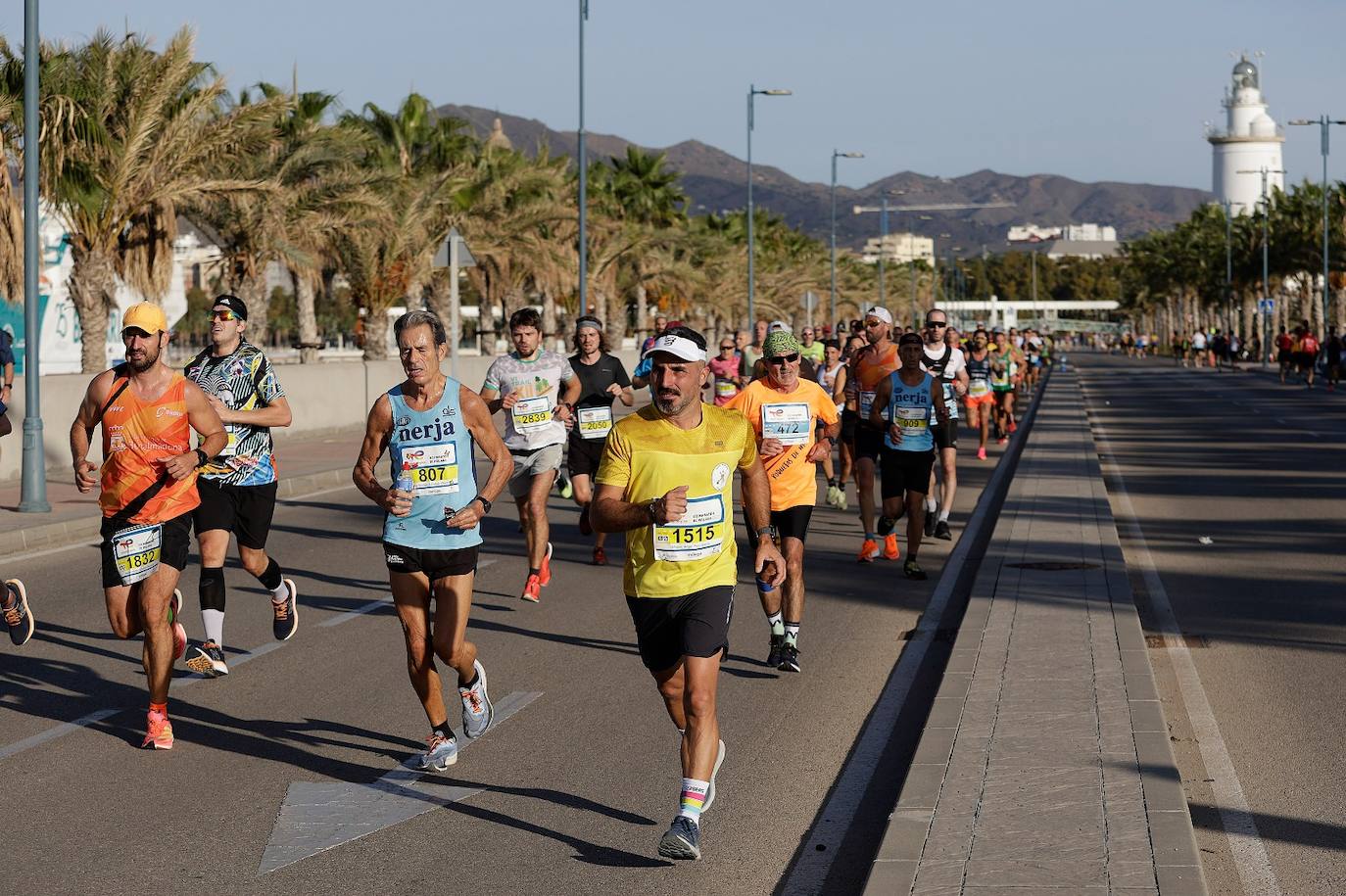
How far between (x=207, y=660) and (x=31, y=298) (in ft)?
31.2

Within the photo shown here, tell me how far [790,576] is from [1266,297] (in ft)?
264

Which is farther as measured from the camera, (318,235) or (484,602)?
(318,235)

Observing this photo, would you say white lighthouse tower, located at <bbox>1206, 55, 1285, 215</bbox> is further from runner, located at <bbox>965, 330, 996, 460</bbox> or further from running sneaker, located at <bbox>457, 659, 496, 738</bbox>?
running sneaker, located at <bbox>457, 659, 496, 738</bbox>

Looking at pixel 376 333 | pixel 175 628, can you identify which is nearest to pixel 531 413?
pixel 175 628

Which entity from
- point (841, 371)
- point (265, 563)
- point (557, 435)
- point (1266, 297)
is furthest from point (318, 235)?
point (1266, 297)

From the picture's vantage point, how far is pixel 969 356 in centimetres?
2544

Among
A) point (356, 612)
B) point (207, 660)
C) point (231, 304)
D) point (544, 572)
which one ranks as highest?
point (231, 304)

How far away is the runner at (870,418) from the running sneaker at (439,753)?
249 inches

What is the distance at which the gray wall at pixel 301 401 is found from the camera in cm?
2003

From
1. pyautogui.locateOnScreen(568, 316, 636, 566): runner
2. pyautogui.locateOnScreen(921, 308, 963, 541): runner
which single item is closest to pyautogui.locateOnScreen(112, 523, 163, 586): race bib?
pyautogui.locateOnScreen(568, 316, 636, 566): runner

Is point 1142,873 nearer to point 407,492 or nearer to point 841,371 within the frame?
point 407,492

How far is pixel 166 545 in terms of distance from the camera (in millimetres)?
7637

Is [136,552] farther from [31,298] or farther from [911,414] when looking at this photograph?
[31,298]

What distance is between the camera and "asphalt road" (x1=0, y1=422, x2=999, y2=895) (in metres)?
5.77
